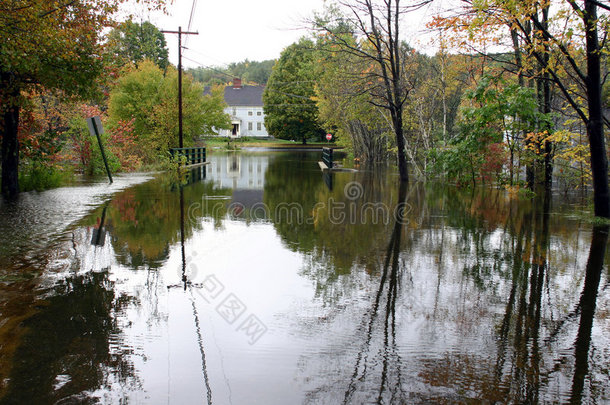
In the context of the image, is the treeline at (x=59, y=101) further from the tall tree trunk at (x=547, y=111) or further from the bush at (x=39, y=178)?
the tall tree trunk at (x=547, y=111)

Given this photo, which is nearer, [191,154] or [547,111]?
[547,111]

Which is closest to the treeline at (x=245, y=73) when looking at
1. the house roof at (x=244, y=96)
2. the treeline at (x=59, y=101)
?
the house roof at (x=244, y=96)

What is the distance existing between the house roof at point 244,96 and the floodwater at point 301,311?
3655 inches

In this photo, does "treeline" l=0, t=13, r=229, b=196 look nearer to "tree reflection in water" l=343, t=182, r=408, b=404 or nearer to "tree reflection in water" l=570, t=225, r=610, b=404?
"tree reflection in water" l=343, t=182, r=408, b=404

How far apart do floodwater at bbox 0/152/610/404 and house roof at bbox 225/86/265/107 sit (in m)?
92.8

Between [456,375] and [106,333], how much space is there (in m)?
3.17

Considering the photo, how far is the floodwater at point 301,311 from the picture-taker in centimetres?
399

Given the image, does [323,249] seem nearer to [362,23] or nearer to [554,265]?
[554,265]

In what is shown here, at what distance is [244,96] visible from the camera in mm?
103438

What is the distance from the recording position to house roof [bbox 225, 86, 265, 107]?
10219 centimetres

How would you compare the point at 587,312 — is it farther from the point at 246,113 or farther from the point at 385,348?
the point at 246,113

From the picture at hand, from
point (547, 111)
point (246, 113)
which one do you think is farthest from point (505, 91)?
point (246, 113)

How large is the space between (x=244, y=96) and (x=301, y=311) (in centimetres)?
10092

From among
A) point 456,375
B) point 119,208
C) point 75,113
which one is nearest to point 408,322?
point 456,375
